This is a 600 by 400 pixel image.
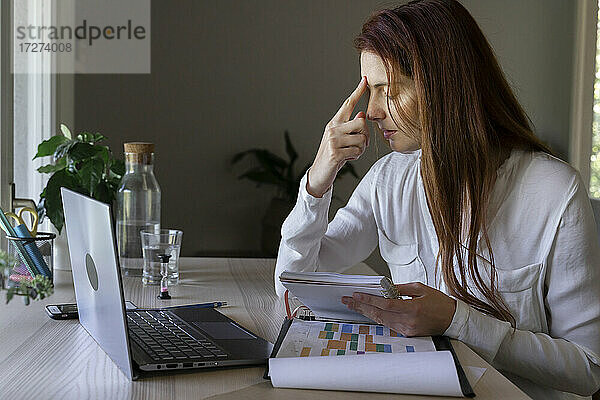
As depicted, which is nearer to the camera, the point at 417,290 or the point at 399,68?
the point at 417,290

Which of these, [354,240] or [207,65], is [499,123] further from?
[207,65]

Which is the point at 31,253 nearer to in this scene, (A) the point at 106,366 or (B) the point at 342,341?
(A) the point at 106,366

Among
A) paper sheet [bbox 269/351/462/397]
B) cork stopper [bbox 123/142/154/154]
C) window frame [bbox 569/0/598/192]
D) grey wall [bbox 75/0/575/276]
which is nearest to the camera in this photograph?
paper sheet [bbox 269/351/462/397]

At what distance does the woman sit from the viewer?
1.23 m

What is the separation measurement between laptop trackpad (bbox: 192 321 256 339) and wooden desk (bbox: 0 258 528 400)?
0.12 ft

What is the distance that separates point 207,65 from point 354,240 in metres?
2.23

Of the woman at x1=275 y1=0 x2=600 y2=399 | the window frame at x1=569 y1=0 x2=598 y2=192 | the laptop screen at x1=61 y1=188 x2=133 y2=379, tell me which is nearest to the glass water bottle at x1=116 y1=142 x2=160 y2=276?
the woman at x1=275 y1=0 x2=600 y2=399

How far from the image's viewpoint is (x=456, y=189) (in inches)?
52.6

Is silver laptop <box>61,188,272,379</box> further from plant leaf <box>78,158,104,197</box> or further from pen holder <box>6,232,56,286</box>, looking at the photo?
plant leaf <box>78,158,104,197</box>

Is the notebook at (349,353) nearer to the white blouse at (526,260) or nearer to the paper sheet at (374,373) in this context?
the paper sheet at (374,373)

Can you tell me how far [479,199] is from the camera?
4.30ft

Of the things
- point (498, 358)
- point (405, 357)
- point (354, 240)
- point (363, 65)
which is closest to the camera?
point (405, 357)

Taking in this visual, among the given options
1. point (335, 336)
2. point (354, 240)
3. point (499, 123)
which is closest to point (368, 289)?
point (335, 336)

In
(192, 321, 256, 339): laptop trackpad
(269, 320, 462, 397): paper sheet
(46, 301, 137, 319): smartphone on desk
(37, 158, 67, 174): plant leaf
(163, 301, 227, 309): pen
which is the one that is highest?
(37, 158, 67, 174): plant leaf
